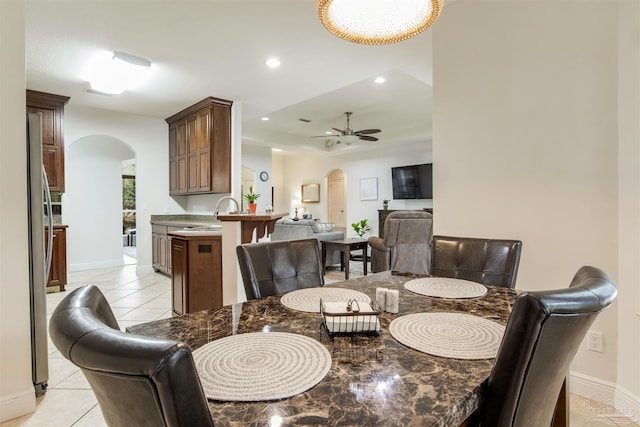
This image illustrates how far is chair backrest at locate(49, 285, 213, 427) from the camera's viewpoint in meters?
0.42

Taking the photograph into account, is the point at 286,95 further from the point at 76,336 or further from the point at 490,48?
the point at 76,336

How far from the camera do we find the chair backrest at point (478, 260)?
1707 mm

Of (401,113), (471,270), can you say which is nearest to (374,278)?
(471,270)

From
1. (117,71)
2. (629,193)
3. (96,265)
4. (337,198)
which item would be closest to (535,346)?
(629,193)

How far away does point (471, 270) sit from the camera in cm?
181

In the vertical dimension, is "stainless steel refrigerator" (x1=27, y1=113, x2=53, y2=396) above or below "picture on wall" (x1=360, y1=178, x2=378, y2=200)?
below

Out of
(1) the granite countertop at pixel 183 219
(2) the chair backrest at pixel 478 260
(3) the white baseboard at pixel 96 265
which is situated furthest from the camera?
(3) the white baseboard at pixel 96 265

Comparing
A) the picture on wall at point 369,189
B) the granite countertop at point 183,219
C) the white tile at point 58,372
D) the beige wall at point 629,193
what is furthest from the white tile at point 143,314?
the picture on wall at point 369,189

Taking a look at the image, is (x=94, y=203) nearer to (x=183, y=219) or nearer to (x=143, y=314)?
(x=183, y=219)

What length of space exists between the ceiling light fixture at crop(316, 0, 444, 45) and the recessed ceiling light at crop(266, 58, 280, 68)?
89.8 inches

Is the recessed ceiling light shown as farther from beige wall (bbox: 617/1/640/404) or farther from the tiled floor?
the tiled floor

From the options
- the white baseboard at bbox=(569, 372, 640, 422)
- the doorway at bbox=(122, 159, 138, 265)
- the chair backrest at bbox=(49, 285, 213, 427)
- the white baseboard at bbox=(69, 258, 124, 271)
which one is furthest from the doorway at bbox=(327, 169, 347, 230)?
the chair backrest at bbox=(49, 285, 213, 427)

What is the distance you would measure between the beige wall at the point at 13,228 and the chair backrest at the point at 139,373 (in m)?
1.82

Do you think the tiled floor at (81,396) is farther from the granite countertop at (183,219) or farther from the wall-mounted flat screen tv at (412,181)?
the wall-mounted flat screen tv at (412,181)
